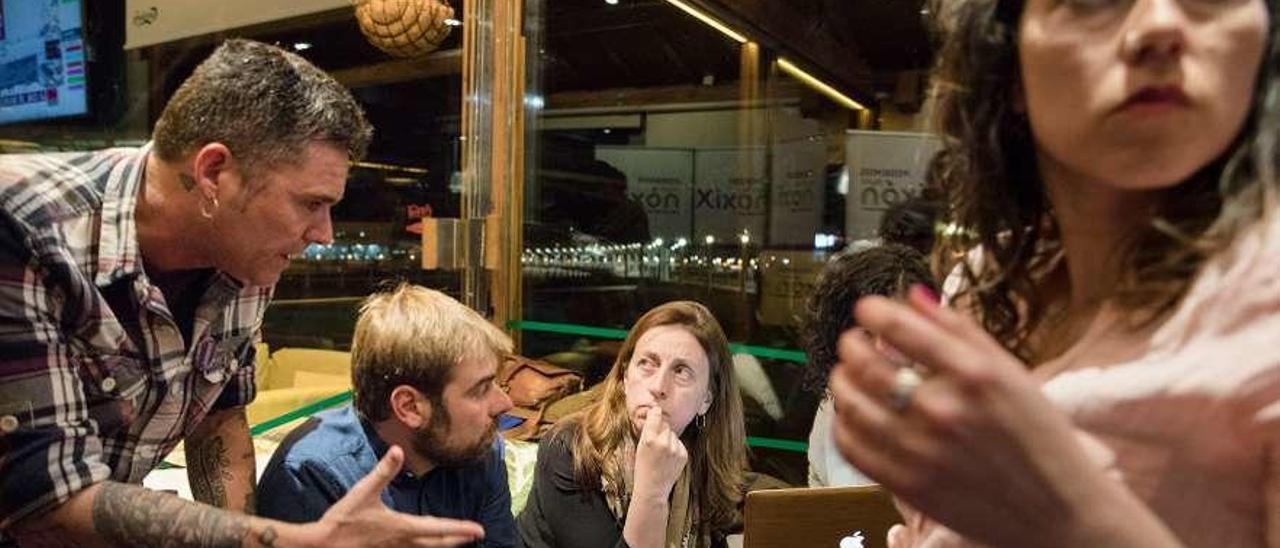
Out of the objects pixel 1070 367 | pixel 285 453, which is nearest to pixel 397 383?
pixel 285 453

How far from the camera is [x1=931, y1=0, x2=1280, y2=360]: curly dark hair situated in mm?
575

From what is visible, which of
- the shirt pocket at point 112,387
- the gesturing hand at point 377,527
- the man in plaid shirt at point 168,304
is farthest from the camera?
the shirt pocket at point 112,387

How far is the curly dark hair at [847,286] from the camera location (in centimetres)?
168

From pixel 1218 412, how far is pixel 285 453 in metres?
1.47

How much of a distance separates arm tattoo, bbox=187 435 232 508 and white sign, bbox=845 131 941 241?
5.06 feet

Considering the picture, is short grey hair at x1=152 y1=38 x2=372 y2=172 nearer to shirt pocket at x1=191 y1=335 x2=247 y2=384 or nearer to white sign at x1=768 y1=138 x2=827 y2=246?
shirt pocket at x1=191 y1=335 x2=247 y2=384

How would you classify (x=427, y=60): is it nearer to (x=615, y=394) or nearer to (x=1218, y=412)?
(x=615, y=394)

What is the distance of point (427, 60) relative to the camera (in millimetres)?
3422

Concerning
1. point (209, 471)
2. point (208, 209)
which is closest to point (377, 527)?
point (208, 209)

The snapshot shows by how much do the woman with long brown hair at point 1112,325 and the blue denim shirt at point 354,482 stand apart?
117 cm

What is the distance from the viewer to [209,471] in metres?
1.73

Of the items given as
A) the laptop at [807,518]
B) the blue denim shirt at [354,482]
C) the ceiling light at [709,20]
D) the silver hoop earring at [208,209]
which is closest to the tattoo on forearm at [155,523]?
the blue denim shirt at [354,482]

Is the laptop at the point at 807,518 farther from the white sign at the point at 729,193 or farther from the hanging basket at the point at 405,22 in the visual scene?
the hanging basket at the point at 405,22

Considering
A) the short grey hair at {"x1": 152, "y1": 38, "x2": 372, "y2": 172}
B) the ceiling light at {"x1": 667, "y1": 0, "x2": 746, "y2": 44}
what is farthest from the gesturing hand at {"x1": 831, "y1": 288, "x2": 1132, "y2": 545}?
the ceiling light at {"x1": 667, "y1": 0, "x2": 746, "y2": 44}
